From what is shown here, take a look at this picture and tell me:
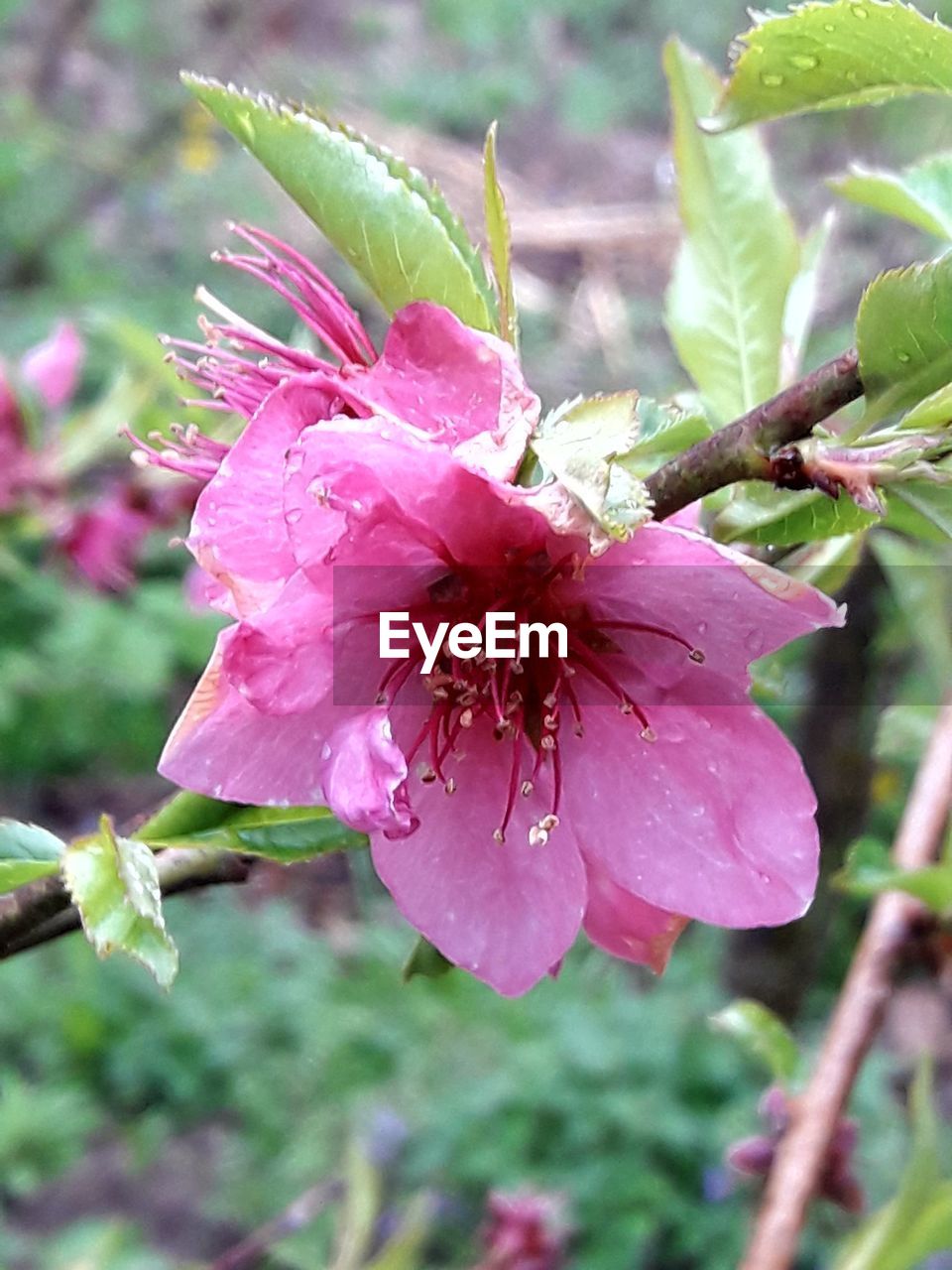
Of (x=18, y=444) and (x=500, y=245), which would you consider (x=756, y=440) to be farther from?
(x=18, y=444)

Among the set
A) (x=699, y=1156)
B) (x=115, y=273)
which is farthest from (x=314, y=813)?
(x=115, y=273)

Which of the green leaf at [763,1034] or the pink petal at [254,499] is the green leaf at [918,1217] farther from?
the pink petal at [254,499]

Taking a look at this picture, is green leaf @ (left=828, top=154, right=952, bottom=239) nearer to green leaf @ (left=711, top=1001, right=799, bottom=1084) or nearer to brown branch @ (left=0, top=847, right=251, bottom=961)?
brown branch @ (left=0, top=847, right=251, bottom=961)

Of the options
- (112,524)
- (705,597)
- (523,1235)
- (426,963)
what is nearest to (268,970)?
(523,1235)

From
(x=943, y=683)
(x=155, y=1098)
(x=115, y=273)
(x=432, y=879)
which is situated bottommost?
(x=155, y=1098)

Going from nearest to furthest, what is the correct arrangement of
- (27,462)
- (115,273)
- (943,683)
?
(943,683) < (27,462) < (115,273)

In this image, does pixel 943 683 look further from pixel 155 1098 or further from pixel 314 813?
pixel 155 1098
